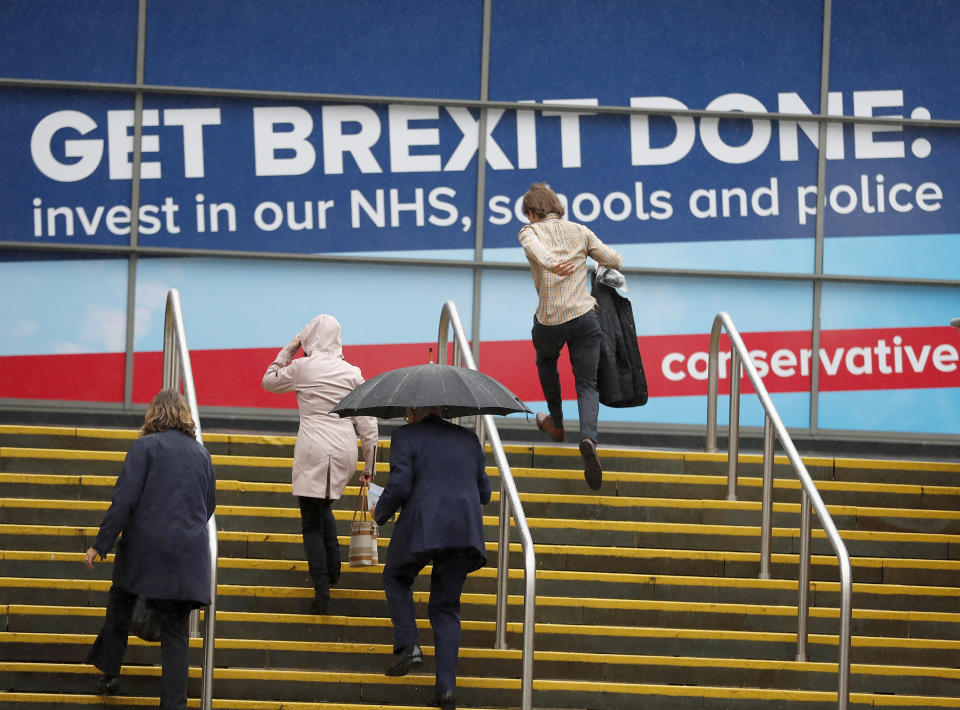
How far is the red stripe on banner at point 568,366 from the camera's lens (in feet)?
39.4

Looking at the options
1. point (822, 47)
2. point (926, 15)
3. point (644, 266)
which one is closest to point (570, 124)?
point (644, 266)

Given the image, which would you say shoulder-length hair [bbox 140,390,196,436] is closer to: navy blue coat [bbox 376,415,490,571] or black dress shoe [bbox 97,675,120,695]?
navy blue coat [bbox 376,415,490,571]

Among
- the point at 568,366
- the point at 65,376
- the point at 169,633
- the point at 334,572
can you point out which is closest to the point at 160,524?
the point at 169,633

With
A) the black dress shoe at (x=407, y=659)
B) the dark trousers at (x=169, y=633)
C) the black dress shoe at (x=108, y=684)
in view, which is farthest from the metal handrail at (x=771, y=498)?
the black dress shoe at (x=108, y=684)

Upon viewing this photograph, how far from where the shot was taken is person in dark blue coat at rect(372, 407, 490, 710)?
21.9 feet

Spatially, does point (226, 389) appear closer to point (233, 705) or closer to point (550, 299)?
point (550, 299)

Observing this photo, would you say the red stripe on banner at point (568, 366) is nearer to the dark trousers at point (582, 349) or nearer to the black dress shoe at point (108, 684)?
the dark trousers at point (582, 349)

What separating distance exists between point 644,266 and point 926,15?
323 cm

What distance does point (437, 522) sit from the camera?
262 inches

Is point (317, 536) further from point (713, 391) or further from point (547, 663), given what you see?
point (713, 391)

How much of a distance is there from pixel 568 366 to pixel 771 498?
4154 mm

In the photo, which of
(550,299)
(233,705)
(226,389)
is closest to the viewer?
(233,705)

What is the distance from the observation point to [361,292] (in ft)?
39.9

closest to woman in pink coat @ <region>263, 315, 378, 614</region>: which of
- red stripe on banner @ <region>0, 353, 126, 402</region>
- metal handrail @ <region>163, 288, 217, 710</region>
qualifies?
metal handrail @ <region>163, 288, 217, 710</region>
